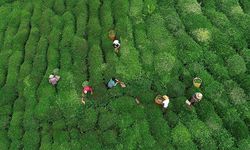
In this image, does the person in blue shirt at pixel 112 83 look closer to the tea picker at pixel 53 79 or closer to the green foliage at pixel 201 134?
the tea picker at pixel 53 79

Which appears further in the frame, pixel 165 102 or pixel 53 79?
pixel 53 79

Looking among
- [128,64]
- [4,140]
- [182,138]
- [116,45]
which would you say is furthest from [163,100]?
[4,140]

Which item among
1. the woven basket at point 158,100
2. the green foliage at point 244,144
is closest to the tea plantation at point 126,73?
the green foliage at point 244,144

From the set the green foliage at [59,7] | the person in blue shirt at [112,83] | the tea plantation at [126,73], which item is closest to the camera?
the tea plantation at [126,73]

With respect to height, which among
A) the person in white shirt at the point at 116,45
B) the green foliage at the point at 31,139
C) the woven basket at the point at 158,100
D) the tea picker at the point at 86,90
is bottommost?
the green foliage at the point at 31,139

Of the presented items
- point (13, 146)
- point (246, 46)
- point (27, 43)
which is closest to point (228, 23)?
point (246, 46)

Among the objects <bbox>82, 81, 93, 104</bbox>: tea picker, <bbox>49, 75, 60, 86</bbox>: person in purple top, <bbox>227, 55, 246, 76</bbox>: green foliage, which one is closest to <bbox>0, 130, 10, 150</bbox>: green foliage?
<bbox>49, 75, 60, 86</bbox>: person in purple top

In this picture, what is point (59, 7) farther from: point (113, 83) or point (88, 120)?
point (88, 120)

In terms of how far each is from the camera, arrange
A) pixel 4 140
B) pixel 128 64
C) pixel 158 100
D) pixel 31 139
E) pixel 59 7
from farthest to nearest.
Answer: pixel 59 7
pixel 128 64
pixel 158 100
pixel 4 140
pixel 31 139
